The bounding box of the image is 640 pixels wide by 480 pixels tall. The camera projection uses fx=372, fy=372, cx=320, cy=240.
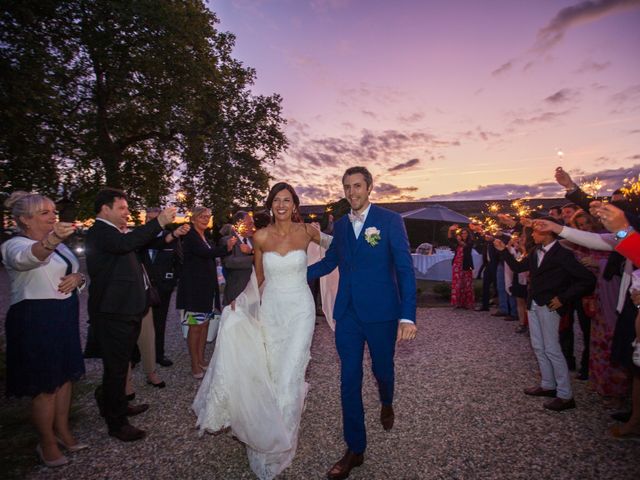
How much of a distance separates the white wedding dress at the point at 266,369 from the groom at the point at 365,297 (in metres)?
0.46

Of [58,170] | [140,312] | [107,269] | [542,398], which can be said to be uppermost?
[58,170]

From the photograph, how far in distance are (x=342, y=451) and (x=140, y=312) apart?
2.45 metres

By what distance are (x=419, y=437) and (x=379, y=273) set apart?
185 cm

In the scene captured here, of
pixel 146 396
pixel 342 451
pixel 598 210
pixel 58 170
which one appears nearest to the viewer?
pixel 598 210

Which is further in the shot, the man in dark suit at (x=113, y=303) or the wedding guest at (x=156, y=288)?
the wedding guest at (x=156, y=288)

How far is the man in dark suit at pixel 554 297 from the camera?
14.1ft

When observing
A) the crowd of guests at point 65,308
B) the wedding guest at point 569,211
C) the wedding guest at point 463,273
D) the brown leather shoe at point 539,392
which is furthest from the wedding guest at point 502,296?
the crowd of guests at point 65,308

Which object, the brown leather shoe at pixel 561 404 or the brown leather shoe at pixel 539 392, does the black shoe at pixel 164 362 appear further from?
the brown leather shoe at pixel 561 404

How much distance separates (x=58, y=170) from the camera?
11945 millimetres

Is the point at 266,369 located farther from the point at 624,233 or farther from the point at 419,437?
the point at 624,233

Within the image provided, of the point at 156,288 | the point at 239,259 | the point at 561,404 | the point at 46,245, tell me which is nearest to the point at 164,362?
the point at 156,288

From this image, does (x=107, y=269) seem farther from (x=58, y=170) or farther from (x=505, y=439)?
(x=58, y=170)

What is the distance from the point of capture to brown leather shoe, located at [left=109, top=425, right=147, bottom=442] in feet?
12.5

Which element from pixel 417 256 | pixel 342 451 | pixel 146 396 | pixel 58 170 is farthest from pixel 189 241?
pixel 417 256
